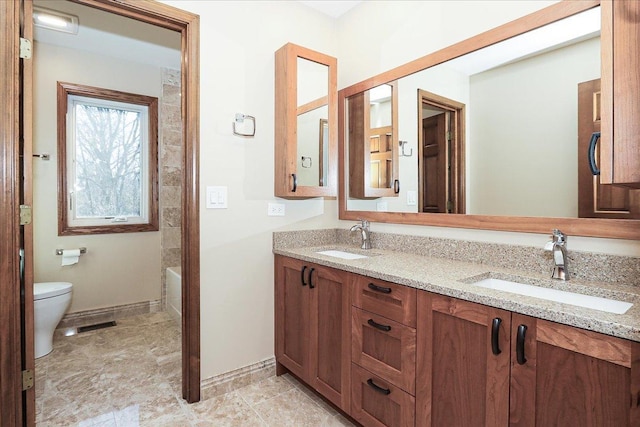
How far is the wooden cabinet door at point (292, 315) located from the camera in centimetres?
205

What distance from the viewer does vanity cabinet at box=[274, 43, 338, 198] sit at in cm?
219

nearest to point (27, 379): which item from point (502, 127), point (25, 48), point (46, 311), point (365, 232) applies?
point (46, 311)

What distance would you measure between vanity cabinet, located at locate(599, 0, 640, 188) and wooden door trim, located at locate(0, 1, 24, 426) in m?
2.37

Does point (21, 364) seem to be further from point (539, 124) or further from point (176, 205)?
point (539, 124)

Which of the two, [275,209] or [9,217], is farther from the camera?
[275,209]

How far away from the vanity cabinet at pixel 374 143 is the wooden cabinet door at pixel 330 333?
2.54ft

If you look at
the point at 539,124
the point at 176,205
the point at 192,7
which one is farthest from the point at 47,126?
the point at 539,124

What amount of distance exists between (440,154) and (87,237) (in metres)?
3.27

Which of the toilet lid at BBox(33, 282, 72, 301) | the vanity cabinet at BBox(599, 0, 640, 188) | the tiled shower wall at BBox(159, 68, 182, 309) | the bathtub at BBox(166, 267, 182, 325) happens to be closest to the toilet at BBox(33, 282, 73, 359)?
the toilet lid at BBox(33, 282, 72, 301)

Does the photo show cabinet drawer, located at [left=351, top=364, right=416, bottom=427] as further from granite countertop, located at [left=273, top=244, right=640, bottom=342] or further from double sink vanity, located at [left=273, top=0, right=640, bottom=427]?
granite countertop, located at [left=273, top=244, right=640, bottom=342]

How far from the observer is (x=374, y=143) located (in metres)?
2.37

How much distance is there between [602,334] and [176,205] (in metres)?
3.64

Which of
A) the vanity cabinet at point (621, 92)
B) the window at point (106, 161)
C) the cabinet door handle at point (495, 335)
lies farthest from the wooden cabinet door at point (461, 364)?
the window at point (106, 161)

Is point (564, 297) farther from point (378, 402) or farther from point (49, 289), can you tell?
point (49, 289)
